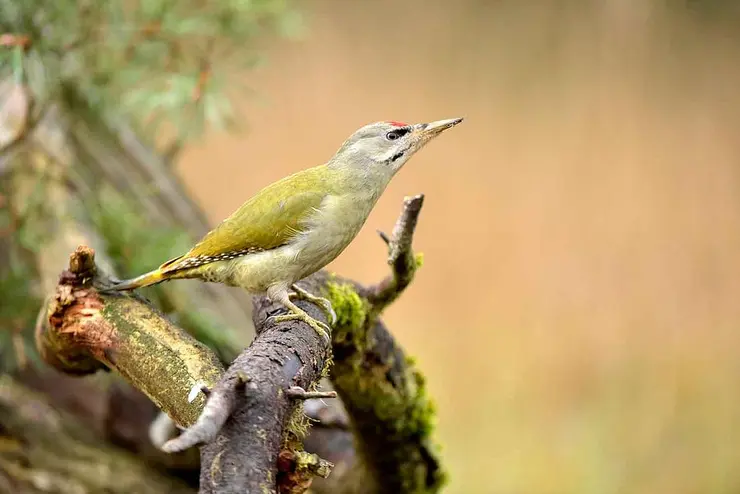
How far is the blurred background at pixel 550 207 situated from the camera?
560 cm

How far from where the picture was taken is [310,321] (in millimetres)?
2035

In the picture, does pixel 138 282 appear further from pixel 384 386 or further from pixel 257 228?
pixel 384 386

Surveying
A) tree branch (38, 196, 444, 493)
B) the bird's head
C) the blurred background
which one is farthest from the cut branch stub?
the blurred background

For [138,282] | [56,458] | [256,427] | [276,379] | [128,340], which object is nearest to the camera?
[256,427]

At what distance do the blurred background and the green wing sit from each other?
3237 mm

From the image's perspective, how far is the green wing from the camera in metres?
2.42

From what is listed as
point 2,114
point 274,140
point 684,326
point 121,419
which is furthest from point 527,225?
point 2,114

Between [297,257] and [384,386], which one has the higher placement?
[297,257]

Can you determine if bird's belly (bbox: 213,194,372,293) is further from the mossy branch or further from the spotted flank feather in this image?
the mossy branch

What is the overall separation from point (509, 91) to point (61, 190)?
3.76 meters

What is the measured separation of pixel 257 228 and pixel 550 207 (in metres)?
4.16

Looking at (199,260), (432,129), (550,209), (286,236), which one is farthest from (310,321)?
(550,209)

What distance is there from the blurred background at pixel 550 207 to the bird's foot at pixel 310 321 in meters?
3.65

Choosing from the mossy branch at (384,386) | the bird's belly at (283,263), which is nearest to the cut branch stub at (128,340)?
the bird's belly at (283,263)
